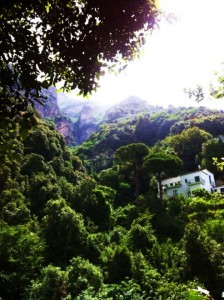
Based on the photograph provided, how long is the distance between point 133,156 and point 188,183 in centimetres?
967

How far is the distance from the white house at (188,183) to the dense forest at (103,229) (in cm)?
191

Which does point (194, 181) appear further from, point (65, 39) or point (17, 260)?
point (65, 39)

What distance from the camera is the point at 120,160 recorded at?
58531 millimetres

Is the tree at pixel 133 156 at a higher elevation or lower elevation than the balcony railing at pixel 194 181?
higher

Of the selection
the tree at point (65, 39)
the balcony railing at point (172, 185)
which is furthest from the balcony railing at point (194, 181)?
the tree at point (65, 39)

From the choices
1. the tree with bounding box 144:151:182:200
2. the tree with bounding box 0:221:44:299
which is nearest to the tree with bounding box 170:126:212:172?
the tree with bounding box 144:151:182:200

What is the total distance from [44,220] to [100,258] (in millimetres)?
6951

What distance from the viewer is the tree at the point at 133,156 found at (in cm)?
5672

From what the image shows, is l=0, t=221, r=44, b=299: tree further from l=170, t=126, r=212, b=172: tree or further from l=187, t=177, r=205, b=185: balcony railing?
l=170, t=126, r=212, b=172: tree

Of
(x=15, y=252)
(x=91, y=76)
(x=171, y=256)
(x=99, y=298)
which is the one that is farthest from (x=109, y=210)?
(x=91, y=76)

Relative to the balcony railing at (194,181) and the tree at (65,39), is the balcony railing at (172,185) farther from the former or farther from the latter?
the tree at (65,39)

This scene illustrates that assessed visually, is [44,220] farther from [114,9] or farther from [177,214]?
[114,9]

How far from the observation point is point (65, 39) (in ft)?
17.2

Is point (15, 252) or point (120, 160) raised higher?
point (120, 160)
